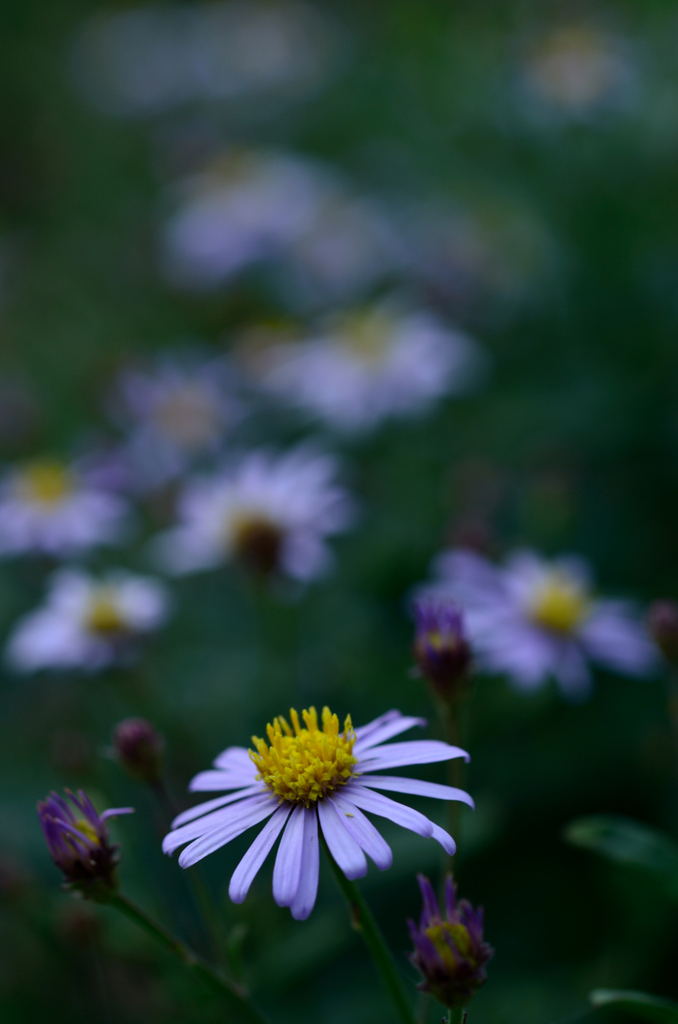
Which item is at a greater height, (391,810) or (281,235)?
(281,235)

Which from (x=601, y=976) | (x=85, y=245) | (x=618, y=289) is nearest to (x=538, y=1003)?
(x=601, y=976)

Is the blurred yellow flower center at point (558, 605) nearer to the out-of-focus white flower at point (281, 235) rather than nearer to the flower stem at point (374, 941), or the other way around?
the flower stem at point (374, 941)

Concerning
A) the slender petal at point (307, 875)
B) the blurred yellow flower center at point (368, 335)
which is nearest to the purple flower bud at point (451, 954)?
the slender petal at point (307, 875)

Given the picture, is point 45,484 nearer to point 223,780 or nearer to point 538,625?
point 538,625

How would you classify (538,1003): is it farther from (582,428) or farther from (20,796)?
(582,428)

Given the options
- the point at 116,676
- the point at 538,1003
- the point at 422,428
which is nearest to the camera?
the point at 538,1003

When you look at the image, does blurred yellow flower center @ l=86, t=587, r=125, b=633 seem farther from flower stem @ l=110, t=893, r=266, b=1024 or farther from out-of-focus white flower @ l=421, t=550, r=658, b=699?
flower stem @ l=110, t=893, r=266, b=1024

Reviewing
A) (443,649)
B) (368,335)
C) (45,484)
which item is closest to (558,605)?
(443,649)
